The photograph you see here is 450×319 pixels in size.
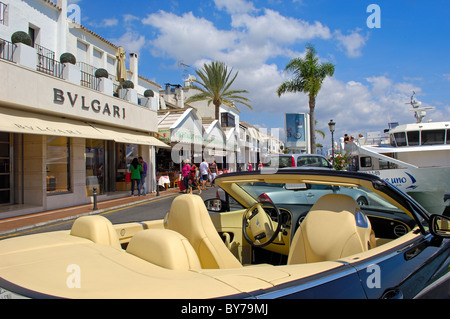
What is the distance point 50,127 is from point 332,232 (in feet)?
33.9

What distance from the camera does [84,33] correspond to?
14781 mm

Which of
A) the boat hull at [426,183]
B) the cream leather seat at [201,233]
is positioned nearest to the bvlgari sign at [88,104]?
the cream leather seat at [201,233]

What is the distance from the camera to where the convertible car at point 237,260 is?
1.24 metres

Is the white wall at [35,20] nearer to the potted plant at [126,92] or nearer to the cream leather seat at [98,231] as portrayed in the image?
the potted plant at [126,92]

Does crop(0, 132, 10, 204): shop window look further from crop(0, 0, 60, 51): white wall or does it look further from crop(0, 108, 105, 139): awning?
crop(0, 0, 60, 51): white wall

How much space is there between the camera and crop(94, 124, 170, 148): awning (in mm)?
12837

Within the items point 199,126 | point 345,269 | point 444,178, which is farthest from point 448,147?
point 345,269

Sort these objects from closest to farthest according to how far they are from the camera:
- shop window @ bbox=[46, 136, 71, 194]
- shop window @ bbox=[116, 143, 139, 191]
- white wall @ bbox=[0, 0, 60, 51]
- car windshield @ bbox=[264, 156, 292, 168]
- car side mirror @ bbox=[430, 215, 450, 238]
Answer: car side mirror @ bbox=[430, 215, 450, 238], white wall @ bbox=[0, 0, 60, 51], shop window @ bbox=[46, 136, 71, 194], car windshield @ bbox=[264, 156, 292, 168], shop window @ bbox=[116, 143, 139, 191]

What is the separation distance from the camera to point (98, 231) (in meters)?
1.99

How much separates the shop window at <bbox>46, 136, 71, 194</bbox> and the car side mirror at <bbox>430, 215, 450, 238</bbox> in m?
12.0

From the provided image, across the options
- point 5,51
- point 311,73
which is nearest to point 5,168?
point 5,51

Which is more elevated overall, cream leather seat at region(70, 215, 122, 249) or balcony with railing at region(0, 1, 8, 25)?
Result: balcony with railing at region(0, 1, 8, 25)

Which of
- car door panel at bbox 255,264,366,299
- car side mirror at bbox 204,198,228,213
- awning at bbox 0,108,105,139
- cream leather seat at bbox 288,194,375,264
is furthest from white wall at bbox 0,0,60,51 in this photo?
car door panel at bbox 255,264,366,299

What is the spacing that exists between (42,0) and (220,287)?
14967 millimetres
